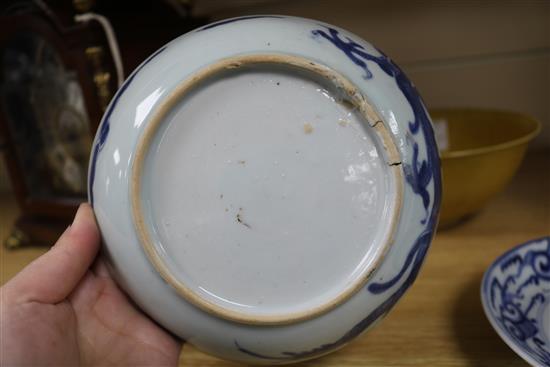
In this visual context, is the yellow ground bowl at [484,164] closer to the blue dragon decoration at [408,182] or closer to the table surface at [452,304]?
the table surface at [452,304]

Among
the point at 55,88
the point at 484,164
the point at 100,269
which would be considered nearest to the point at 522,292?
the point at 484,164

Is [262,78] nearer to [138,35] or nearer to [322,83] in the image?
[322,83]

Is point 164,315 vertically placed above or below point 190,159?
below

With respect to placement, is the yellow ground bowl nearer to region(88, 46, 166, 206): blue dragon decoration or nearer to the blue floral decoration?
the blue floral decoration

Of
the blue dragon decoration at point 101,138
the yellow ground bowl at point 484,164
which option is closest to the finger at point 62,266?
the blue dragon decoration at point 101,138

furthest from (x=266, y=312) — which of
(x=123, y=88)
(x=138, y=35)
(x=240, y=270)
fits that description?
(x=138, y=35)

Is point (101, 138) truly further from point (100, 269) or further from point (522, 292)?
point (522, 292)
